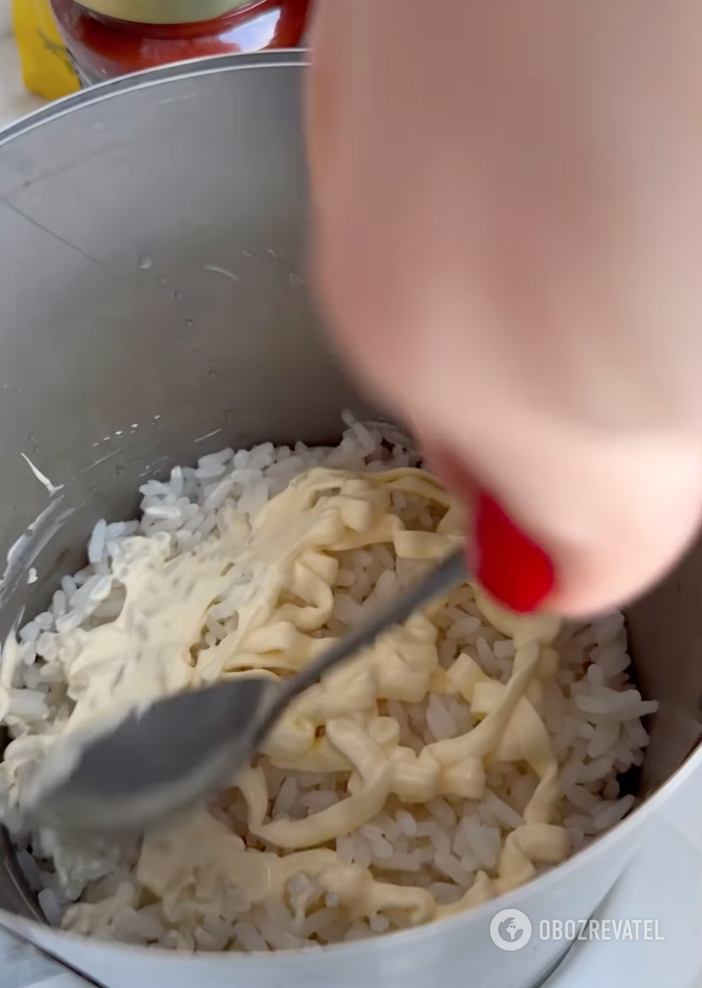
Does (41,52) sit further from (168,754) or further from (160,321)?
(168,754)

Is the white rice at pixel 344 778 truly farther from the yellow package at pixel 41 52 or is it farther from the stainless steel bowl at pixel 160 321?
the yellow package at pixel 41 52

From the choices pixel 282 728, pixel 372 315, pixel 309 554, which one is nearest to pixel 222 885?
pixel 282 728

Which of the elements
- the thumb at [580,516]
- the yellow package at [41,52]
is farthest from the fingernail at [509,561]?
the yellow package at [41,52]

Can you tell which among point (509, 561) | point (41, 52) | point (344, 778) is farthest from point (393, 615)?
point (41, 52)

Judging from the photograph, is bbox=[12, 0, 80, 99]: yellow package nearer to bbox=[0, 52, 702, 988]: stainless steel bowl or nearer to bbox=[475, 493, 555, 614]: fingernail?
bbox=[0, 52, 702, 988]: stainless steel bowl

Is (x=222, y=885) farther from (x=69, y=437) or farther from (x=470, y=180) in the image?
(x=470, y=180)

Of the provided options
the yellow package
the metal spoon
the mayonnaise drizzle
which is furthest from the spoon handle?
the yellow package
